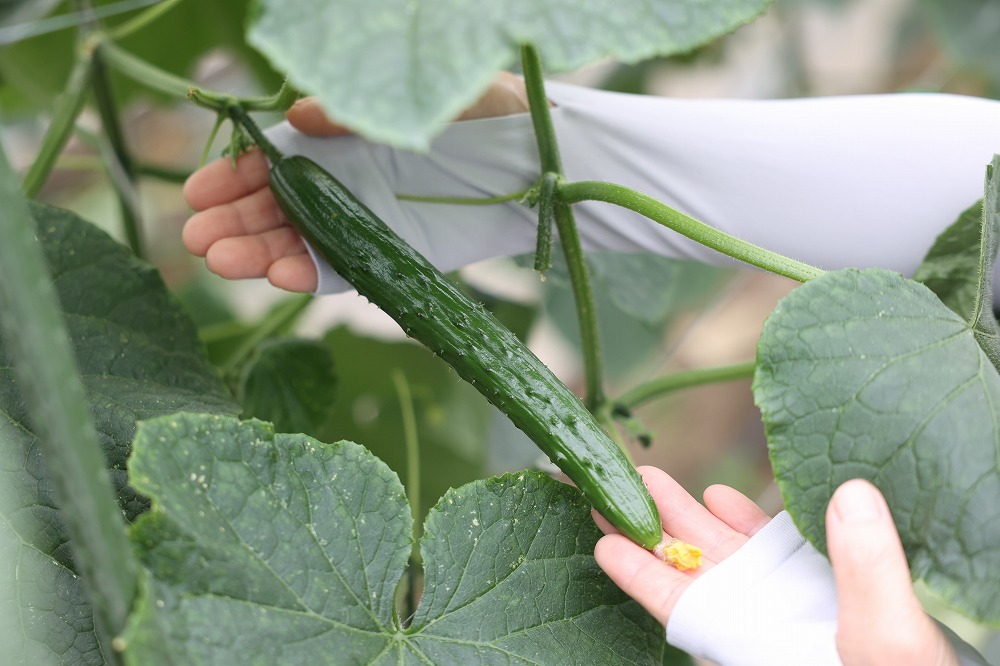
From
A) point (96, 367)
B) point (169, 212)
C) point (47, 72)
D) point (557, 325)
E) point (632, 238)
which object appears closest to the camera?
point (96, 367)

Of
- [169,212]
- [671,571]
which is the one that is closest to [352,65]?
[671,571]

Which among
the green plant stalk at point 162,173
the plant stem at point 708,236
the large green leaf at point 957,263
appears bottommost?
the large green leaf at point 957,263

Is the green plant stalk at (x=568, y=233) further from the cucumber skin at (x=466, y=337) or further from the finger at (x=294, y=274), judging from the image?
the finger at (x=294, y=274)

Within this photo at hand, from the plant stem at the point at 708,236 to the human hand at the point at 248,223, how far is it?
384mm

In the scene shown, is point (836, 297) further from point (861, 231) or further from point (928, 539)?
point (861, 231)

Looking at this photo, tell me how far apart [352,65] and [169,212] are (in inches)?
87.7

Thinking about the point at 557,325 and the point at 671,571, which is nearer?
the point at 671,571

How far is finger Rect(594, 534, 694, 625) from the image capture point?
75 centimetres

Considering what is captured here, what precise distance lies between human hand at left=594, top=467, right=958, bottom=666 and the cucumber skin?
4 centimetres

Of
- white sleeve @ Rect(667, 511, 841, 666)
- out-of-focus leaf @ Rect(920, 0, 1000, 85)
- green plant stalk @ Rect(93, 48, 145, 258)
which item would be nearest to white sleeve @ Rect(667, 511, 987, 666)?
white sleeve @ Rect(667, 511, 841, 666)

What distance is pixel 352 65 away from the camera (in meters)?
0.51

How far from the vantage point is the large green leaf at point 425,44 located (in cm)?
49

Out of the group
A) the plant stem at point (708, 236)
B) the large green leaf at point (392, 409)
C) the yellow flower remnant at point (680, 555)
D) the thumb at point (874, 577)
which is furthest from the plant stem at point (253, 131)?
the thumb at point (874, 577)

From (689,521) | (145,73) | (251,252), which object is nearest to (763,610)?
(689,521)
